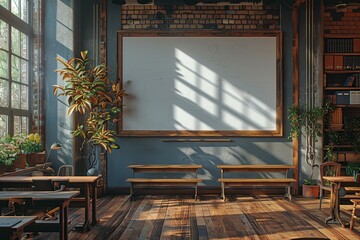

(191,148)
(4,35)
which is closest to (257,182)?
(191,148)

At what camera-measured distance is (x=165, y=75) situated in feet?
28.8

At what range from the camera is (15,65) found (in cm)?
727

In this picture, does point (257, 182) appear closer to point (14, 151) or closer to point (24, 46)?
point (14, 151)

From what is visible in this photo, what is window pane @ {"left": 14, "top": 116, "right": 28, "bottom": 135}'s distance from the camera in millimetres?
7289

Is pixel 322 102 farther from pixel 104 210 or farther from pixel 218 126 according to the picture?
pixel 104 210

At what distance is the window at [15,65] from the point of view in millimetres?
6809

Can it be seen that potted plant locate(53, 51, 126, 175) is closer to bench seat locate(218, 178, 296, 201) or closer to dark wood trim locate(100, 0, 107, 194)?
dark wood trim locate(100, 0, 107, 194)

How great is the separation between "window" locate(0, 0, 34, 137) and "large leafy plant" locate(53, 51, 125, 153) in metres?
0.53

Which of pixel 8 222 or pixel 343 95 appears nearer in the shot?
pixel 8 222

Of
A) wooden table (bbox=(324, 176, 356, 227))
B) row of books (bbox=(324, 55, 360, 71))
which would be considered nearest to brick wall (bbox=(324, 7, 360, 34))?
row of books (bbox=(324, 55, 360, 71))

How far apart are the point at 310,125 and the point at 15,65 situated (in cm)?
536

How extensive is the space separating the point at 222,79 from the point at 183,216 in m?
3.20

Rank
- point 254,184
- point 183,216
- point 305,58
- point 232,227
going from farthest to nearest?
point 305,58 → point 254,184 → point 183,216 → point 232,227

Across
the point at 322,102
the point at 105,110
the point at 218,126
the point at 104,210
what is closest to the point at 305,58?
the point at 322,102
